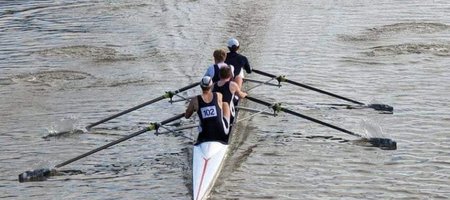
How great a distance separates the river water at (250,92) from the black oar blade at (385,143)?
0.73ft

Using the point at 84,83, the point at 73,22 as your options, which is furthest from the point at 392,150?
the point at 73,22

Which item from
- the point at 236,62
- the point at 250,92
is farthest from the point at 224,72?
the point at 250,92

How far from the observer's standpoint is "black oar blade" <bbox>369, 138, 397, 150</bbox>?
19234 mm

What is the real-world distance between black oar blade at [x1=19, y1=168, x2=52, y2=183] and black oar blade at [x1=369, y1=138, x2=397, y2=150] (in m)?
7.02

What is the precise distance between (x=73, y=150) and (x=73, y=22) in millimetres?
18396

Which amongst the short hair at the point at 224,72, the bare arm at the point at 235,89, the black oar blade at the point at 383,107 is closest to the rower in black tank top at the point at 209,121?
the short hair at the point at 224,72

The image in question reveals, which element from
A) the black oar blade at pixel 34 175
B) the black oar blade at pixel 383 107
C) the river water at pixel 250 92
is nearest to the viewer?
the river water at pixel 250 92

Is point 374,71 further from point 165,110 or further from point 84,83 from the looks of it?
point 84,83

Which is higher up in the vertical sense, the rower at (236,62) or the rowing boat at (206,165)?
the rower at (236,62)

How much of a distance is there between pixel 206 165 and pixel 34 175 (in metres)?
3.75

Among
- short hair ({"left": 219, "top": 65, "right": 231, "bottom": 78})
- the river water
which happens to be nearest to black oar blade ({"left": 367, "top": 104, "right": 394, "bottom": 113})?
the river water

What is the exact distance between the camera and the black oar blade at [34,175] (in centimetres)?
1788

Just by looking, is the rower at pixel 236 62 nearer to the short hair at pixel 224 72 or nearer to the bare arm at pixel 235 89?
the bare arm at pixel 235 89

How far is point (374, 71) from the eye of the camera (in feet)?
87.6
